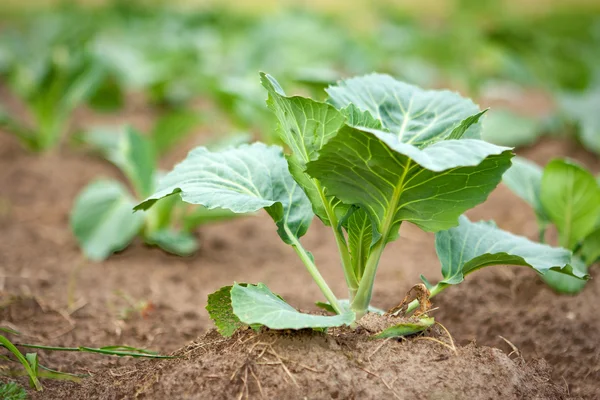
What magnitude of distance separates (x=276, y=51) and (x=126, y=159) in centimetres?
303

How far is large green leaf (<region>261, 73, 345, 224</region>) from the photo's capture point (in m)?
1.44

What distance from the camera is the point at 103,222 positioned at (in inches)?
109

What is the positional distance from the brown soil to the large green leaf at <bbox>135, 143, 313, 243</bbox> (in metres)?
0.31

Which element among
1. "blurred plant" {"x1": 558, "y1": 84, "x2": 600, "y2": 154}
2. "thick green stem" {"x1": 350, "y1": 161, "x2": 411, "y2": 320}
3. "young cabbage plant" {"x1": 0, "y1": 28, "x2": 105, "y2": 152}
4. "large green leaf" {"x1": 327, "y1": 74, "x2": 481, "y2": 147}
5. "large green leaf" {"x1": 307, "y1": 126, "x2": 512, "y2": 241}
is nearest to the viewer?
"large green leaf" {"x1": 307, "y1": 126, "x2": 512, "y2": 241}

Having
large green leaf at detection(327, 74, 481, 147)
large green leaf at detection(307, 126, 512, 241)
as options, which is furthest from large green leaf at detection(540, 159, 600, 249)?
large green leaf at detection(307, 126, 512, 241)

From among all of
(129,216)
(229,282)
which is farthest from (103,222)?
(229,282)

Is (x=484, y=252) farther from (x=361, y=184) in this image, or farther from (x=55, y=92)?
(x=55, y=92)

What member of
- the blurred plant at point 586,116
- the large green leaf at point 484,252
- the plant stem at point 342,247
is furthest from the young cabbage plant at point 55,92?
the blurred plant at point 586,116

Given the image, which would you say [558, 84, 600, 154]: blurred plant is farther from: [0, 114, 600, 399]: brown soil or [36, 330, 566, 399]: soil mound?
A: [36, 330, 566, 399]: soil mound

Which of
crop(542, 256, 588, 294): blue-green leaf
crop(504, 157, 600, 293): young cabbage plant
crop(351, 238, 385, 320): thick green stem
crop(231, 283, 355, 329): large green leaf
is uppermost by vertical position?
crop(231, 283, 355, 329): large green leaf

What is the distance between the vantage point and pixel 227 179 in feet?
5.48

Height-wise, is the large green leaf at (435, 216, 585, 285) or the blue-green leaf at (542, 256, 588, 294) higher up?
the large green leaf at (435, 216, 585, 285)

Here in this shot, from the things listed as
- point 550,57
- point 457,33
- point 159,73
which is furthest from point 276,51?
point 550,57

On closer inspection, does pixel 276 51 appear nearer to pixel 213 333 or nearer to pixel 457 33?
pixel 457 33
